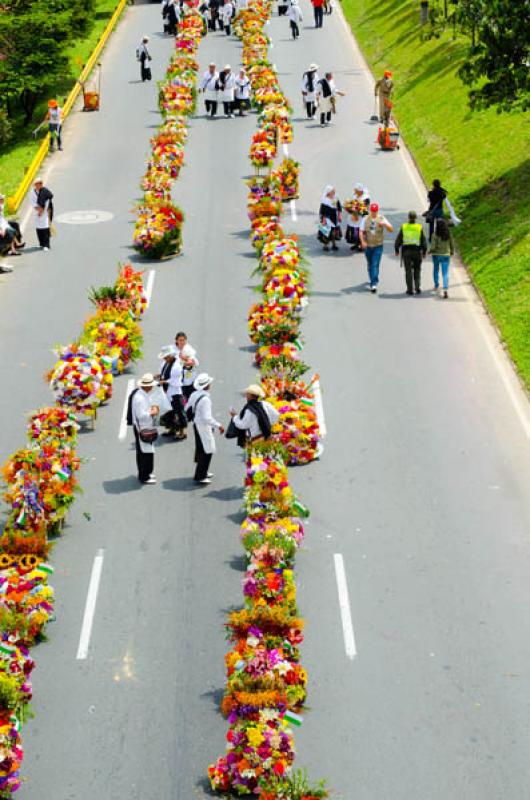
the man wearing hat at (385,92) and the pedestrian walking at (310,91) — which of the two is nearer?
the man wearing hat at (385,92)

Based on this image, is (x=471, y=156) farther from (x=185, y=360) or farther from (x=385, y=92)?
(x=185, y=360)

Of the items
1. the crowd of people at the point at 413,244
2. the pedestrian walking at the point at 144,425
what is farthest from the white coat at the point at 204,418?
the crowd of people at the point at 413,244

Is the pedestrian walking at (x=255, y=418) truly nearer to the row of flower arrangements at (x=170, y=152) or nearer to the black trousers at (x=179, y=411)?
the black trousers at (x=179, y=411)

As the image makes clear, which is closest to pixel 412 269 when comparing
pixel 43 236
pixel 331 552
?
pixel 43 236

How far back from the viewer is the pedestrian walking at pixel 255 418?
62.3ft

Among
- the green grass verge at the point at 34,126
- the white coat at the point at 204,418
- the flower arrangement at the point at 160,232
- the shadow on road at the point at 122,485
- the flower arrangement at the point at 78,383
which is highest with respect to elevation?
the white coat at the point at 204,418

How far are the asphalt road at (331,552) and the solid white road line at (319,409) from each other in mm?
119

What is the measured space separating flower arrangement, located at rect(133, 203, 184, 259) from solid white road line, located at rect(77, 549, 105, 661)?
13267mm

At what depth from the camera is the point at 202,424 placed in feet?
63.2

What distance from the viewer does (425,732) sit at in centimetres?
1398

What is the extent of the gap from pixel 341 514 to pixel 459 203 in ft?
49.6

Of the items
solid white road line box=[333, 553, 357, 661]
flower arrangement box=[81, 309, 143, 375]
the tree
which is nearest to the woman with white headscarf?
the tree

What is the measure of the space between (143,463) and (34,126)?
104 feet

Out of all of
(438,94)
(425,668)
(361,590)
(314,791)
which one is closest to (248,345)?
(361,590)
